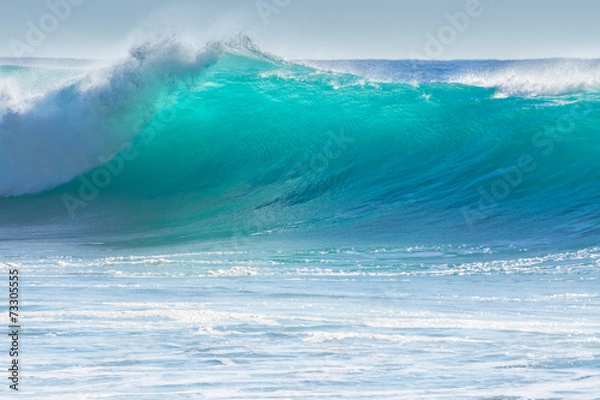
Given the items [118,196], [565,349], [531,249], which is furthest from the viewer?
[118,196]

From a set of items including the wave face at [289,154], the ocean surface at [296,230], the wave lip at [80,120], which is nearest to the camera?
the ocean surface at [296,230]

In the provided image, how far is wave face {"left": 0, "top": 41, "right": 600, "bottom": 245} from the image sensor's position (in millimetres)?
10164

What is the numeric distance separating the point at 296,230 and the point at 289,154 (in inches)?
138

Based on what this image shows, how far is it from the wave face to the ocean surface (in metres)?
0.04

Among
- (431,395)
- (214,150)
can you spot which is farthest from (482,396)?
(214,150)

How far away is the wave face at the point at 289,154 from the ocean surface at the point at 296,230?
0.14ft

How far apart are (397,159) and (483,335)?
26.4ft

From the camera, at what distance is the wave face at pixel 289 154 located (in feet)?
33.3

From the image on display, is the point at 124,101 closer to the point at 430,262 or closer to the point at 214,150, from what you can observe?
the point at 214,150

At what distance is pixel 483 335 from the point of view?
471 cm

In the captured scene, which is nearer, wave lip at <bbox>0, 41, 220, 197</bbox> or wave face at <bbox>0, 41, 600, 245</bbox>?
wave face at <bbox>0, 41, 600, 245</bbox>

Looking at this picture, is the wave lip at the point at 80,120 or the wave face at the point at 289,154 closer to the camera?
the wave face at the point at 289,154

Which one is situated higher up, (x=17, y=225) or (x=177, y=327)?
(x=17, y=225)

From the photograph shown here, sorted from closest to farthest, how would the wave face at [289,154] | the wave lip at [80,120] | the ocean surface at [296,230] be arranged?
the ocean surface at [296,230] < the wave face at [289,154] < the wave lip at [80,120]
